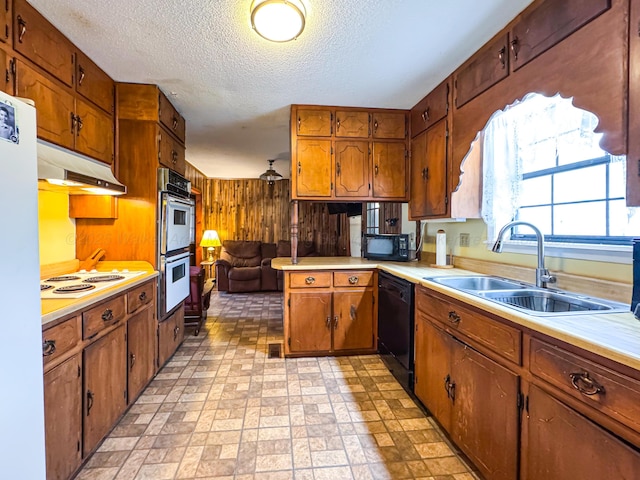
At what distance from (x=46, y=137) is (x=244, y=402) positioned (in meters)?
2.01

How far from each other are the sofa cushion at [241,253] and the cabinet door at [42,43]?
14.6 ft

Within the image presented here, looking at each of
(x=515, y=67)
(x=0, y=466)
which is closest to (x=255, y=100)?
(x=515, y=67)

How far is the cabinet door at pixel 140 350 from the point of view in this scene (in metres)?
2.05

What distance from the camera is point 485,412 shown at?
1.37m

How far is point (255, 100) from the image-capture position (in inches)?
108

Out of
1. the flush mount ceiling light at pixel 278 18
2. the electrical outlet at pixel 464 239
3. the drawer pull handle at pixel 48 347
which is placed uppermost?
the flush mount ceiling light at pixel 278 18

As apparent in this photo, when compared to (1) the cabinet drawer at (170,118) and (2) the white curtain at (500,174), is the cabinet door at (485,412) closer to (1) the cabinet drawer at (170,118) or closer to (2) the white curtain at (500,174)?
(2) the white curtain at (500,174)

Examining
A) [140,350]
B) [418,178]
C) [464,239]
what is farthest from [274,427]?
[418,178]

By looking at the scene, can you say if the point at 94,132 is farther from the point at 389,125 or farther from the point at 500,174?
the point at 500,174

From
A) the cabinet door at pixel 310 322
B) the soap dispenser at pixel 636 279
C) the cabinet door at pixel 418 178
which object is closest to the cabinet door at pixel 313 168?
the cabinet door at pixel 418 178

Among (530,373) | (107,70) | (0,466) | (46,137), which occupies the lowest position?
(0,466)

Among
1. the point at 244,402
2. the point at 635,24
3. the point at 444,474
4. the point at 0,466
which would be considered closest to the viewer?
the point at 0,466

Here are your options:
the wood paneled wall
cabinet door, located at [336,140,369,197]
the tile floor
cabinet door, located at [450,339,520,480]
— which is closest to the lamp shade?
the wood paneled wall

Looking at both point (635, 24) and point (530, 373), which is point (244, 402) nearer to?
point (530, 373)
